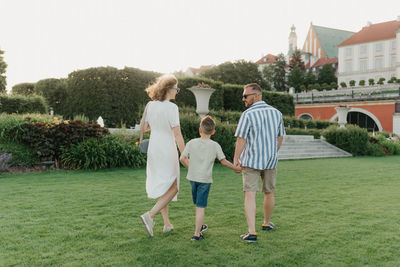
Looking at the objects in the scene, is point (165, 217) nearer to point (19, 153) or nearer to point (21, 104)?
point (19, 153)

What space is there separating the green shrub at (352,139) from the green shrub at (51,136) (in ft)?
41.8

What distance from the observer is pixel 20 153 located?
359 inches

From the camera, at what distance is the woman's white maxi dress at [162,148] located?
148 inches

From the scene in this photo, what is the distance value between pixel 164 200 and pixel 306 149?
13.5 meters

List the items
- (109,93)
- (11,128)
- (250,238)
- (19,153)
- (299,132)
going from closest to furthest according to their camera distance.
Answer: (250,238)
(19,153)
(11,128)
(109,93)
(299,132)

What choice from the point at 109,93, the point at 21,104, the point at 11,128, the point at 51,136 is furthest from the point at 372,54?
the point at 11,128

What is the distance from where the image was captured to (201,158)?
3.62 m

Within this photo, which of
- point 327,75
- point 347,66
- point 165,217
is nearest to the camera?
point 165,217

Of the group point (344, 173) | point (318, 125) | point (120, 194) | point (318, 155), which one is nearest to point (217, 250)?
point (120, 194)

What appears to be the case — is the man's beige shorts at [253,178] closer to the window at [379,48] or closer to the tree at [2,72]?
the tree at [2,72]

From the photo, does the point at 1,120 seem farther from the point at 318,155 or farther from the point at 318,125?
the point at 318,125

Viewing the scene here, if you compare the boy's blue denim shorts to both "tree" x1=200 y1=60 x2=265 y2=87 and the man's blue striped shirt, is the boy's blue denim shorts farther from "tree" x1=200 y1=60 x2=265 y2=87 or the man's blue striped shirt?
"tree" x1=200 y1=60 x2=265 y2=87

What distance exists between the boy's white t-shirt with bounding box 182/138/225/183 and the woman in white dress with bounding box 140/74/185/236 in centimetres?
17

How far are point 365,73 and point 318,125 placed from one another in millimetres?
34529
